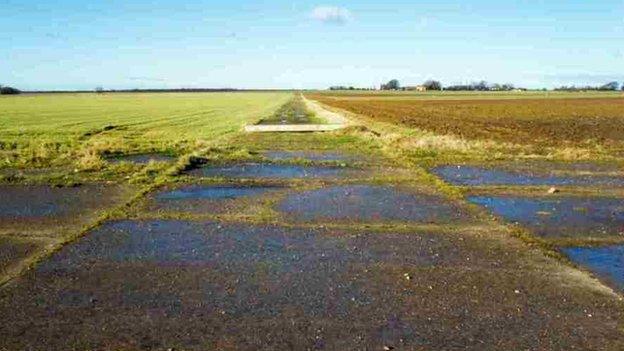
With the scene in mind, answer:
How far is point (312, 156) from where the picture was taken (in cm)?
2166

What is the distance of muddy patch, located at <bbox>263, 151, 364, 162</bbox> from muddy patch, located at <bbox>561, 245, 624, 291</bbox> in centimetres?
1147

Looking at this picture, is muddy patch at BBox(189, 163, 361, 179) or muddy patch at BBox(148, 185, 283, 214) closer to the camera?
muddy patch at BBox(148, 185, 283, 214)

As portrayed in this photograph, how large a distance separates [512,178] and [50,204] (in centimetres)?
1085

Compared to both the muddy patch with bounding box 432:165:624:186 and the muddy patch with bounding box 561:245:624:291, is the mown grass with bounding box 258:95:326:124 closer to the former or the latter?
the muddy patch with bounding box 432:165:624:186

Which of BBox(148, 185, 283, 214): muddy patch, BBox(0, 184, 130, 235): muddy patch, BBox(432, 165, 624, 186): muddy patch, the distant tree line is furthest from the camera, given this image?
the distant tree line

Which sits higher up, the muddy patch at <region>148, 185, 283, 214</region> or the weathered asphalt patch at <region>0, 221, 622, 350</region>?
the weathered asphalt patch at <region>0, 221, 622, 350</region>

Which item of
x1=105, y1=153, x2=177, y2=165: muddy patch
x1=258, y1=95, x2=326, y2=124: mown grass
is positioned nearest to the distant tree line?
x1=258, y1=95, x2=326, y2=124: mown grass

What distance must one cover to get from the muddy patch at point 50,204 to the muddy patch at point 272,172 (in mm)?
3256

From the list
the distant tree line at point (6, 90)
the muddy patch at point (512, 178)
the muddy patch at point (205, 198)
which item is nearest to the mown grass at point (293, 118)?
the muddy patch at point (512, 178)

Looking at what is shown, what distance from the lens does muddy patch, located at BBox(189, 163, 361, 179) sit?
16859 millimetres

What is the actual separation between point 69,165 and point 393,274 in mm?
13514

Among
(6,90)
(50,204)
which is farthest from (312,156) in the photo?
(6,90)

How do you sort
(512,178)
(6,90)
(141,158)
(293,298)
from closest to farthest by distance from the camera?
(293,298), (512,178), (141,158), (6,90)

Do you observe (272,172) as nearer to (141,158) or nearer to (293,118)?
(141,158)
